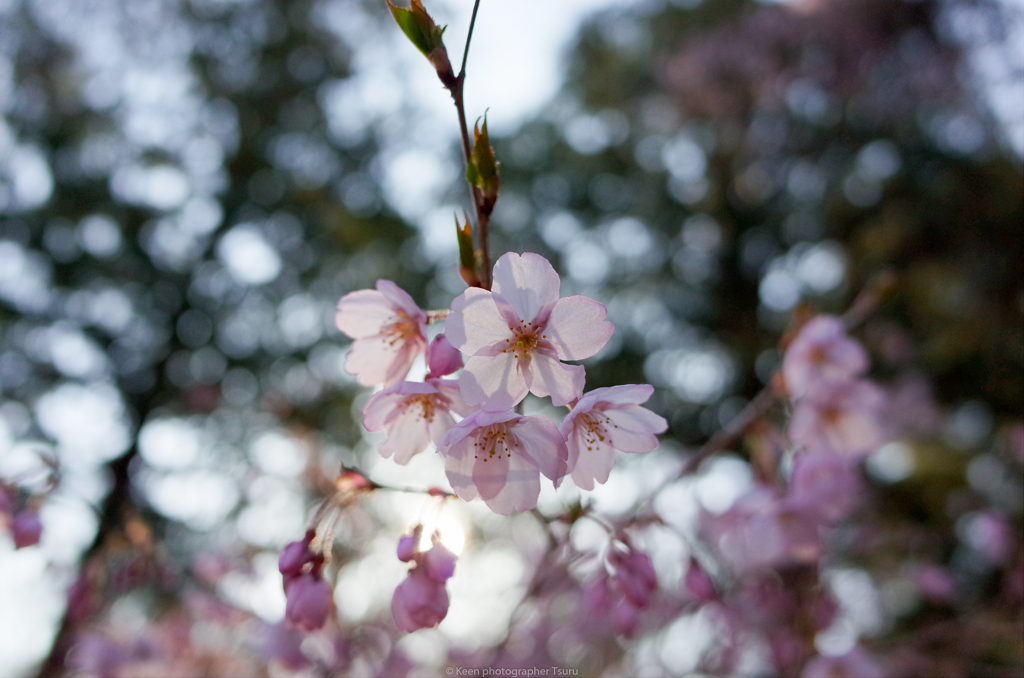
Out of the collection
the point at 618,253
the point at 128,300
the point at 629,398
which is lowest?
the point at 128,300

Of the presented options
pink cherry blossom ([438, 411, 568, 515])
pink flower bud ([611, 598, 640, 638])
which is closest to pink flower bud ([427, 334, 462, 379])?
pink cherry blossom ([438, 411, 568, 515])

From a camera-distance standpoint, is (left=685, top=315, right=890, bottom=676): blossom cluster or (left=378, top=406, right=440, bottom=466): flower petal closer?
(left=378, top=406, right=440, bottom=466): flower petal

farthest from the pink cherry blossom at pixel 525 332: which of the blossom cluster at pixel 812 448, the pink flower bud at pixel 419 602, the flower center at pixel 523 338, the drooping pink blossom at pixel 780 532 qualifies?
the drooping pink blossom at pixel 780 532

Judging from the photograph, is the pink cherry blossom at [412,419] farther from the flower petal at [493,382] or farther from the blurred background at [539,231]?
the blurred background at [539,231]

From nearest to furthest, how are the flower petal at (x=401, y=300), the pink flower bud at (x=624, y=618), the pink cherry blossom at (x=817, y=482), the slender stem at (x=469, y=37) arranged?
the slender stem at (x=469, y=37), the flower petal at (x=401, y=300), the pink flower bud at (x=624, y=618), the pink cherry blossom at (x=817, y=482)

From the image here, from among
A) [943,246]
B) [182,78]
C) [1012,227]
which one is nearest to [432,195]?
[182,78]

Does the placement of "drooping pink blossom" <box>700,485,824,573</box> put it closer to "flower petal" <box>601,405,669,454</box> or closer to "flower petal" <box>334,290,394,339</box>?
"flower petal" <box>601,405,669,454</box>

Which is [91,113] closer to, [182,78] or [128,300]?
[182,78]
